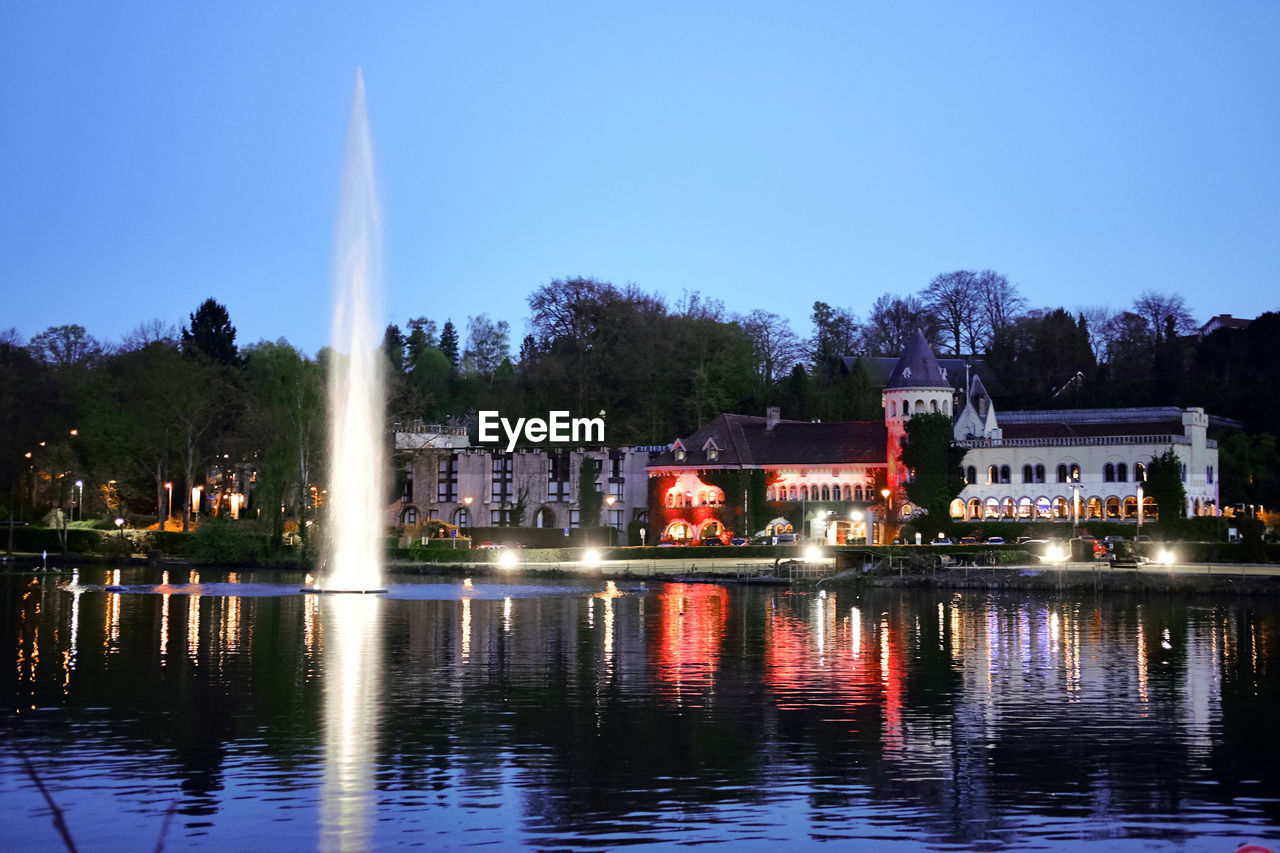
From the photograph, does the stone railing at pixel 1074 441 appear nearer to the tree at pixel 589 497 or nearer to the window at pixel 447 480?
the tree at pixel 589 497

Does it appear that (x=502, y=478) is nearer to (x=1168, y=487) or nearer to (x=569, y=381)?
(x=569, y=381)

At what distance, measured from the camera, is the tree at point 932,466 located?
306 ft

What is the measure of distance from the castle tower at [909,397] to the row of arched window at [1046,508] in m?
5.50

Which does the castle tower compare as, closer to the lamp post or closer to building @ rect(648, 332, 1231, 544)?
building @ rect(648, 332, 1231, 544)

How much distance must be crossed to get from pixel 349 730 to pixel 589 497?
80.7 meters

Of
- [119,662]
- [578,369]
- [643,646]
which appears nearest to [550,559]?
[578,369]

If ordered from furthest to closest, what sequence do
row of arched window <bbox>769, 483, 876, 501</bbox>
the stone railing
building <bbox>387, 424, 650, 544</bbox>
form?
building <bbox>387, 424, 650, 544</bbox>, row of arched window <bbox>769, 483, 876, 501</bbox>, the stone railing

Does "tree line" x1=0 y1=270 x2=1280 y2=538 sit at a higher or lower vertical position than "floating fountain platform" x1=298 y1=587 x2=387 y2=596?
higher

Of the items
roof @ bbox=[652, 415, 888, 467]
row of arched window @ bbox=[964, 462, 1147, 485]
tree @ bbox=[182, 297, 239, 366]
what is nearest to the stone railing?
row of arched window @ bbox=[964, 462, 1147, 485]

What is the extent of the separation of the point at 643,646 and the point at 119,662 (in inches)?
605

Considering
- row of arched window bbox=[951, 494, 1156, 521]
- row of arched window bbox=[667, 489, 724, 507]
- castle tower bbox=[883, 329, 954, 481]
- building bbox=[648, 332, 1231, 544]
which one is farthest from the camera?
row of arched window bbox=[667, 489, 724, 507]

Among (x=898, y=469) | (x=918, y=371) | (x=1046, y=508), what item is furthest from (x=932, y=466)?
(x=1046, y=508)

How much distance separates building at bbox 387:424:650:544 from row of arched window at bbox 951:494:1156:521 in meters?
25.6

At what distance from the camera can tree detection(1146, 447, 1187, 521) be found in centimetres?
8919
